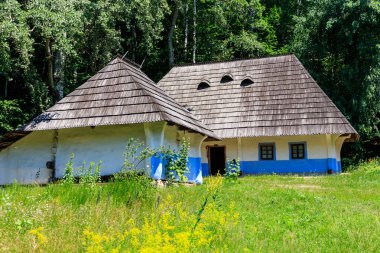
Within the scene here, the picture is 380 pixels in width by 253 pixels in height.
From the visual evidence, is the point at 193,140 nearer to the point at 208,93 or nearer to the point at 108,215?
the point at 208,93

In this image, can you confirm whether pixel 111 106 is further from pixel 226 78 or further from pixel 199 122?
pixel 226 78

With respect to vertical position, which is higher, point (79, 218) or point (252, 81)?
point (252, 81)

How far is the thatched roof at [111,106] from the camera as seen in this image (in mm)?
13219

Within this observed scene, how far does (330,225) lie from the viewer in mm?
7301

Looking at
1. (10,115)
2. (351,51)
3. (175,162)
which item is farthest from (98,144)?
(351,51)

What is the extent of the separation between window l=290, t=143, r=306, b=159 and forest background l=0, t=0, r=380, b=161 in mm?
5456

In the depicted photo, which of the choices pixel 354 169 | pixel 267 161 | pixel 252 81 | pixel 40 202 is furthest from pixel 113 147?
pixel 354 169

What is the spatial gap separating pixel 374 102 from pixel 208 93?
30.3 feet

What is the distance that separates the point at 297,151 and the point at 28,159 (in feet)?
38.7

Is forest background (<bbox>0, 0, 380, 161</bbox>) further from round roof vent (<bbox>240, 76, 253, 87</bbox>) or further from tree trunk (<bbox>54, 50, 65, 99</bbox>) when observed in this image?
round roof vent (<bbox>240, 76, 253, 87</bbox>)

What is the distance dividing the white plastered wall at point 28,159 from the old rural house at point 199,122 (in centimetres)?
3

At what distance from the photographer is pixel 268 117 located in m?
20.4

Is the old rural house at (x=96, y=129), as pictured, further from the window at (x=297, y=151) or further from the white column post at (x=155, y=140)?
the window at (x=297, y=151)

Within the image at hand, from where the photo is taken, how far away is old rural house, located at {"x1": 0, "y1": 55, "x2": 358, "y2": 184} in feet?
45.5
